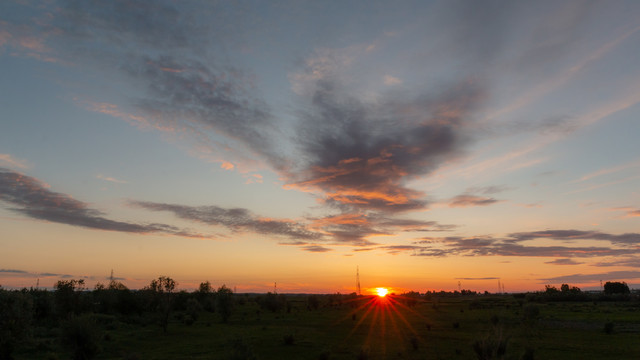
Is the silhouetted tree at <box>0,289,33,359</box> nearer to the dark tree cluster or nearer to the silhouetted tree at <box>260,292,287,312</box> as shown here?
the dark tree cluster

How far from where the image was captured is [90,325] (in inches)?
1468

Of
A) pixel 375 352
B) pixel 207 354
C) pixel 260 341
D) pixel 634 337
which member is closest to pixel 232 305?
pixel 260 341

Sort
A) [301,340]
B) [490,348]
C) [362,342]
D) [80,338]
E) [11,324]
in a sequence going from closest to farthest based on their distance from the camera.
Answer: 1. [490,348]
2. [80,338]
3. [11,324]
4. [362,342]
5. [301,340]

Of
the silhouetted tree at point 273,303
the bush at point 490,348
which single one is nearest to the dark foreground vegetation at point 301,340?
the bush at point 490,348

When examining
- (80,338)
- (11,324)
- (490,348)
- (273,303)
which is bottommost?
(273,303)

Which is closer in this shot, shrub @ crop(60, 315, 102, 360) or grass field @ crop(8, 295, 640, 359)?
shrub @ crop(60, 315, 102, 360)

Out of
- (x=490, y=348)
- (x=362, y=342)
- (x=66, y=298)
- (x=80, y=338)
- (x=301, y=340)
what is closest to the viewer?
(x=490, y=348)

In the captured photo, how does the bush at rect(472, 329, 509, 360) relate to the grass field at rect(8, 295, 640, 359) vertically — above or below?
above

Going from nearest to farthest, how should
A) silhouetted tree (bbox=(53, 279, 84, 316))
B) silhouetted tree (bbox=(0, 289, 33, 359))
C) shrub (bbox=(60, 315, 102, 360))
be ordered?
shrub (bbox=(60, 315, 102, 360)) < silhouetted tree (bbox=(0, 289, 33, 359)) < silhouetted tree (bbox=(53, 279, 84, 316))

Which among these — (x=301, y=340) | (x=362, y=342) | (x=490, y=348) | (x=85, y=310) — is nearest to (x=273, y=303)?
(x=85, y=310)

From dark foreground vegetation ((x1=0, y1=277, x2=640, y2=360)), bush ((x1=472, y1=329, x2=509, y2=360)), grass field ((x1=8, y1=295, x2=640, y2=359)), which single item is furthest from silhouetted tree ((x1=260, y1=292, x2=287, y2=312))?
bush ((x1=472, y1=329, x2=509, y2=360))

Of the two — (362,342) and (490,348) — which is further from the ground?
(490,348)

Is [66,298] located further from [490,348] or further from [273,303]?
A: [490,348]

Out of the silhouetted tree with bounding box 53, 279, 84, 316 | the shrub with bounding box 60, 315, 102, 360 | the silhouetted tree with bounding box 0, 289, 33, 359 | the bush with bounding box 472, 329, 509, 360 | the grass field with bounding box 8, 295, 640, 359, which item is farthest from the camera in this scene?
the silhouetted tree with bounding box 53, 279, 84, 316
